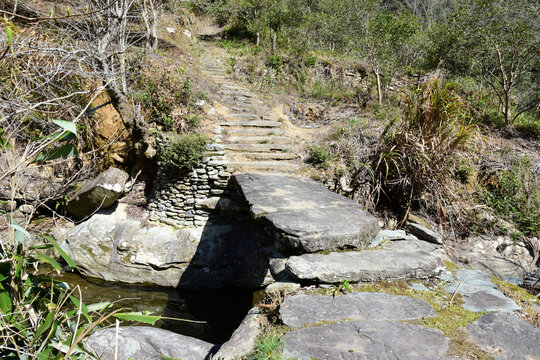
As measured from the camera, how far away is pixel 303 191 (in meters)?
4.30

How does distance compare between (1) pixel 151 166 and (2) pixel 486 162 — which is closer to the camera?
(2) pixel 486 162

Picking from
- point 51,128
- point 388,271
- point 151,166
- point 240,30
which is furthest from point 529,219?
point 240,30

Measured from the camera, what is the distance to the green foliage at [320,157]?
5.82 meters

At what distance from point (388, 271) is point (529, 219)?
3673mm

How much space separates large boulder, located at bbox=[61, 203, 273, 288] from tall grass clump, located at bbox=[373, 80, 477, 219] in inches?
89.1

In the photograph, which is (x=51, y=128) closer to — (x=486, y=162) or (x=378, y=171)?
(x=378, y=171)

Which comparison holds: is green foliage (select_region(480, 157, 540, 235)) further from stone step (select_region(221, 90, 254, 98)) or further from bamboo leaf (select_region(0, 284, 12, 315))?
bamboo leaf (select_region(0, 284, 12, 315))

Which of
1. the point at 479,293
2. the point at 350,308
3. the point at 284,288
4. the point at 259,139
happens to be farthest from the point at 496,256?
the point at 259,139

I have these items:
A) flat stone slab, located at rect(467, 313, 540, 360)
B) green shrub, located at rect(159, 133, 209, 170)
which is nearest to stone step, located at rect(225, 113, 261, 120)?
green shrub, located at rect(159, 133, 209, 170)

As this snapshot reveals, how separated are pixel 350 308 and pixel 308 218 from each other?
111cm

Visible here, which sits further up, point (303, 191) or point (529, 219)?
point (303, 191)

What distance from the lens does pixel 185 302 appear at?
16.6 feet

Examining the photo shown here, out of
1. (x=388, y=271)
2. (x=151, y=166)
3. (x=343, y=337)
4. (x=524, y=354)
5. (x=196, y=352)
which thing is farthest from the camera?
(x=151, y=166)

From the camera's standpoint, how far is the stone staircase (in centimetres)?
579
